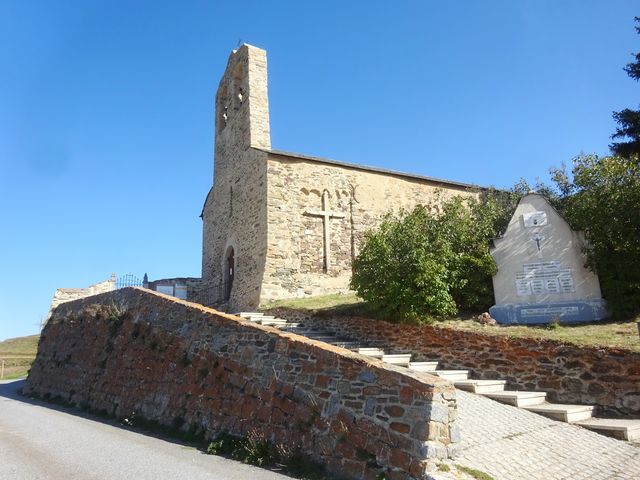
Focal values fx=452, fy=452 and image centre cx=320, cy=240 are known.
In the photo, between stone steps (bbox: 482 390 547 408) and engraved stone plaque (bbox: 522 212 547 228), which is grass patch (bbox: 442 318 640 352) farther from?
engraved stone plaque (bbox: 522 212 547 228)

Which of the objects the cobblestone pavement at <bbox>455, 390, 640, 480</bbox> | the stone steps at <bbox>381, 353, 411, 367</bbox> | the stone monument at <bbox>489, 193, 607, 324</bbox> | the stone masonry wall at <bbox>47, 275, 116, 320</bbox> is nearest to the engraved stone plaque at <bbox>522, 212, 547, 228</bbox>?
the stone monument at <bbox>489, 193, 607, 324</bbox>

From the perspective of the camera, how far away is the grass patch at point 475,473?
177 inches

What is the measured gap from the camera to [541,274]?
9.75m

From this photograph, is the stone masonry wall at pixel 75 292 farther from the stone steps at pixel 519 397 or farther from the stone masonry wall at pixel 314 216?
the stone steps at pixel 519 397

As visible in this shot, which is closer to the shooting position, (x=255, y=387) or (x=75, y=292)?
(x=255, y=387)

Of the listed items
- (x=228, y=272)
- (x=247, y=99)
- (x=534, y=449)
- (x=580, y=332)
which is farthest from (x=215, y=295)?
(x=534, y=449)

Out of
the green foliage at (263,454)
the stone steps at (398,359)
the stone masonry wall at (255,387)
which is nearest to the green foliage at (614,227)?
the stone steps at (398,359)

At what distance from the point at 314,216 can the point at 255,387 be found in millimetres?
9965

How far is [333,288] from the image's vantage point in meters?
15.9

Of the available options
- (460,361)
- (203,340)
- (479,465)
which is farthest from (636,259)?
(203,340)

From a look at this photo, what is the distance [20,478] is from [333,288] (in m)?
11.3

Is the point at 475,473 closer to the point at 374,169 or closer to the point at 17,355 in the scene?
the point at 374,169

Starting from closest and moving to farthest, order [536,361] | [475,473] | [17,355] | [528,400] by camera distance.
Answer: [475,473], [528,400], [536,361], [17,355]

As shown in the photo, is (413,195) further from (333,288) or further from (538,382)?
(538,382)
